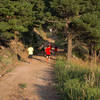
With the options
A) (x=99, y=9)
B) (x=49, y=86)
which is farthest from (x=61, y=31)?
(x=49, y=86)

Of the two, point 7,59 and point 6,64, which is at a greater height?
point 6,64

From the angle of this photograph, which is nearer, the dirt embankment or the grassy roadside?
the grassy roadside

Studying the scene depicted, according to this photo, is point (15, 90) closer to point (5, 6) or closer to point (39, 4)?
point (5, 6)

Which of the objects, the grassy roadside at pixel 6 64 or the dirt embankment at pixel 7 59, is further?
the dirt embankment at pixel 7 59

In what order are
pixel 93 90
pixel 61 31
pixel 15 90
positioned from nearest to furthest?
pixel 93 90 < pixel 15 90 < pixel 61 31

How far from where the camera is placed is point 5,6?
59.3 feet

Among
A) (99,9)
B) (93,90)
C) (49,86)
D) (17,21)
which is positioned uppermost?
(99,9)

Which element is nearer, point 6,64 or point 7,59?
point 6,64

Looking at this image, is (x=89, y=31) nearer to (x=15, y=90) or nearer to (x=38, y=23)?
(x=38, y=23)

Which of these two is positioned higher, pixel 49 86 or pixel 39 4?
pixel 39 4

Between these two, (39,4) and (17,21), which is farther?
(39,4)

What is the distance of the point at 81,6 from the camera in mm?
19016

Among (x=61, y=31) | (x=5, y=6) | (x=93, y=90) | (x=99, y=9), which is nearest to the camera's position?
(x=93, y=90)

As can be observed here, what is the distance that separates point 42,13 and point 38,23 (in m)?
1.66
